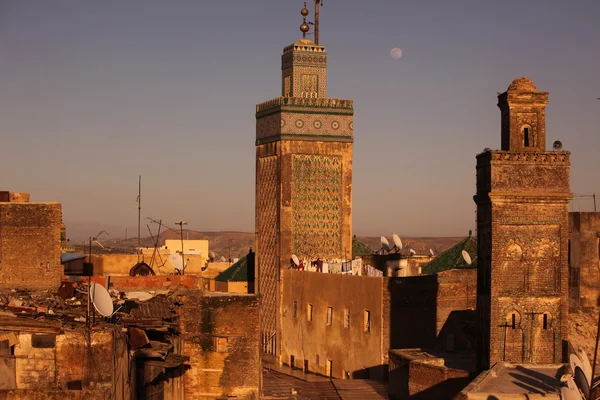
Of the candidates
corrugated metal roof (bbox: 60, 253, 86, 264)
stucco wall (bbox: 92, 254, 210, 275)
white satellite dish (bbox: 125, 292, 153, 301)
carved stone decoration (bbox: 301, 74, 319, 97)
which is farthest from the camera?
stucco wall (bbox: 92, 254, 210, 275)

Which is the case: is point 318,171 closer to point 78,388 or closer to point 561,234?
point 561,234

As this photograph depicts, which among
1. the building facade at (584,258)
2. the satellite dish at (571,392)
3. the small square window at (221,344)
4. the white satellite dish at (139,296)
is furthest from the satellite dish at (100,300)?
the building facade at (584,258)

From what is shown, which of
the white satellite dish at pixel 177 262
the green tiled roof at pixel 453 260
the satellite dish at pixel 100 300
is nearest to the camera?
the satellite dish at pixel 100 300

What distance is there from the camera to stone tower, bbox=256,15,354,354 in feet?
113

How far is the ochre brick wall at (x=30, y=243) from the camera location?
76.9ft

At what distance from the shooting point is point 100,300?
1448 cm

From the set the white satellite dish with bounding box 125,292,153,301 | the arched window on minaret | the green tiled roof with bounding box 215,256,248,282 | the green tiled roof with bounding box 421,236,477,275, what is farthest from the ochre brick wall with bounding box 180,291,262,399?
the green tiled roof with bounding box 215,256,248,282

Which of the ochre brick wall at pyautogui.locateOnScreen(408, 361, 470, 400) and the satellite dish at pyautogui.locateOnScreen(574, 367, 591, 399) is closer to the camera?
the satellite dish at pyautogui.locateOnScreen(574, 367, 591, 399)

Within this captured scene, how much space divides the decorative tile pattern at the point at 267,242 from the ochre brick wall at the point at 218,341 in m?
14.5

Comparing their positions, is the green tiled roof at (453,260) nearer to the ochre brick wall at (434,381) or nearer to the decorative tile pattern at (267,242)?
the decorative tile pattern at (267,242)

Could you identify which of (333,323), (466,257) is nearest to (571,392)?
(466,257)

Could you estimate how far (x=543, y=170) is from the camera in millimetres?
21641

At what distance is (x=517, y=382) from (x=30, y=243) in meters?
11.2

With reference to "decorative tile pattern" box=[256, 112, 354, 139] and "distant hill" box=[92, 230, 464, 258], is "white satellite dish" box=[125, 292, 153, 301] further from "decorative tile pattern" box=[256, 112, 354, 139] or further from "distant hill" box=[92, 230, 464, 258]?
"distant hill" box=[92, 230, 464, 258]
